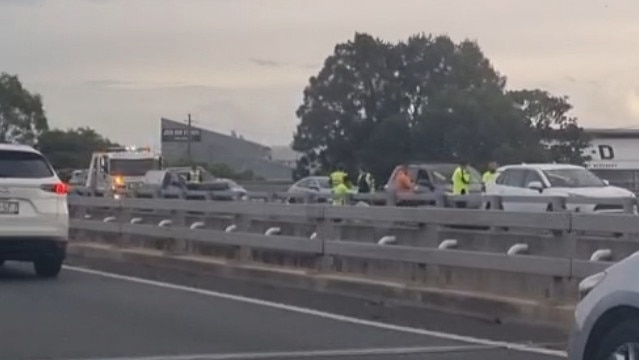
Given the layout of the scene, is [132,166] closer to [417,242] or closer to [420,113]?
[420,113]

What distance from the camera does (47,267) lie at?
21.2 m

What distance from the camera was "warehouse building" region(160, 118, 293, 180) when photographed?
98875 mm

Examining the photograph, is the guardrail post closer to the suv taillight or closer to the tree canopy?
the suv taillight

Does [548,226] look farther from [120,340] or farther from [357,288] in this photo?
[120,340]

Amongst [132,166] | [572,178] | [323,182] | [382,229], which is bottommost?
[382,229]

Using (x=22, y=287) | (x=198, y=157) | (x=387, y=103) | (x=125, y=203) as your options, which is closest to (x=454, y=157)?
(x=387, y=103)

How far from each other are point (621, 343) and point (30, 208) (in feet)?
42.7

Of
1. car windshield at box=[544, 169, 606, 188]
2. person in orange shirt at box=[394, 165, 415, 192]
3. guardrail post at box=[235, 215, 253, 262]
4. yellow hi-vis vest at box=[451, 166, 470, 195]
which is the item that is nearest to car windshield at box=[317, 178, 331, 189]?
person in orange shirt at box=[394, 165, 415, 192]

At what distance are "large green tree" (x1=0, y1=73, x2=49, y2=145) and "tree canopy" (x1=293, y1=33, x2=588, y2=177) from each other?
105ft

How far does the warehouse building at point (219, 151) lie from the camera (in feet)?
324

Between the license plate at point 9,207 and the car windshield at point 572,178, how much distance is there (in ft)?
45.2

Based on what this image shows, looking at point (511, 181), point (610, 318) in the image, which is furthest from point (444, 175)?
point (610, 318)

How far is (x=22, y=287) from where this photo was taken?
19406 mm

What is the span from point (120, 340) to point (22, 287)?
602cm
